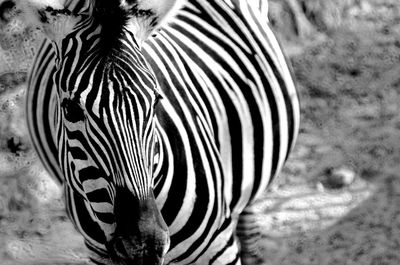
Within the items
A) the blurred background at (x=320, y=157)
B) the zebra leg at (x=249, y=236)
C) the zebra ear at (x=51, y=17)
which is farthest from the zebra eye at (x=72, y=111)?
the blurred background at (x=320, y=157)

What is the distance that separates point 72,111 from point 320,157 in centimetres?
180

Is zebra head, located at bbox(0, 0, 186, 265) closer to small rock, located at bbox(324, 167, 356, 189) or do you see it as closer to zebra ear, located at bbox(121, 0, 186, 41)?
zebra ear, located at bbox(121, 0, 186, 41)

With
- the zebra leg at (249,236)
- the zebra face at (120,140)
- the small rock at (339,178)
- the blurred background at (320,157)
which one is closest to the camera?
the zebra face at (120,140)

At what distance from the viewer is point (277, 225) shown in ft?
9.46

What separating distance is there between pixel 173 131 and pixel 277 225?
1.20 meters

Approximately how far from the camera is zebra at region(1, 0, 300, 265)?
155 cm

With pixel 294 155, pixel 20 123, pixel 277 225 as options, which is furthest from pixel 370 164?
pixel 20 123

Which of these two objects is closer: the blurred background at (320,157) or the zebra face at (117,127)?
the zebra face at (117,127)

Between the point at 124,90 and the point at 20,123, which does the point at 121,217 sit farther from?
the point at 20,123

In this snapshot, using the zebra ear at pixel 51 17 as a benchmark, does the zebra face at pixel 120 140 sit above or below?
below

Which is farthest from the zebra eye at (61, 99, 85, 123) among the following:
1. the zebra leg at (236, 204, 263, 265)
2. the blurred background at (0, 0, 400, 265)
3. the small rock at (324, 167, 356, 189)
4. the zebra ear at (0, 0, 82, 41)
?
the small rock at (324, 167, 356, 189)

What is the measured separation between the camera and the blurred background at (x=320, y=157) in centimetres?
283

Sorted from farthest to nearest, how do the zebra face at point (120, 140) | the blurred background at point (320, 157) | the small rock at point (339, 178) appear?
the small rock at point (339, 178) < the blurred background at point (320, 157) < the zebra face at point (120, 140)

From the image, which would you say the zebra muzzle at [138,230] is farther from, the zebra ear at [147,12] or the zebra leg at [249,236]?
the zebra leg at [249,236]
